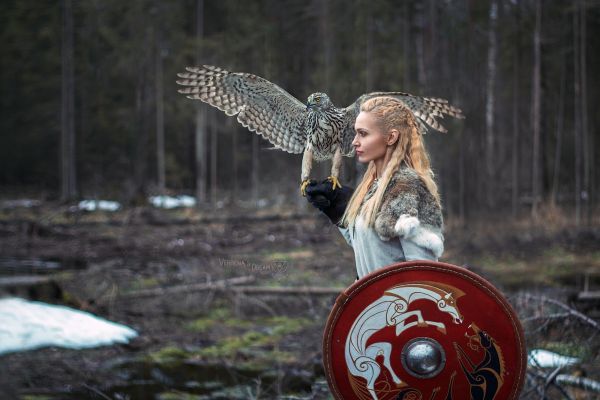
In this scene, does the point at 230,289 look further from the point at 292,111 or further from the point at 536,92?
the point at 536,92

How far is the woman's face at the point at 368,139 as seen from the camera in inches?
113

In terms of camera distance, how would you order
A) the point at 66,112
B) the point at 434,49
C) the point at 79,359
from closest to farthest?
the point at 79,359
the point at 434,49
the point at 66,112

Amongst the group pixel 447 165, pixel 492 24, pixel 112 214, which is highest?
pixel 492 24

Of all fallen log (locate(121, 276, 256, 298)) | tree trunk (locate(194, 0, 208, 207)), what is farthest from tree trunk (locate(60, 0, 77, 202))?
fallen log (locate(121, 276, 256, 298))

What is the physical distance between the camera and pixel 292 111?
3.16 meters

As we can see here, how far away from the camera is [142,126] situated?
984 inches

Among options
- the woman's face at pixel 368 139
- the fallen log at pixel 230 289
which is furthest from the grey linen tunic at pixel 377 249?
Answer: the fallen log at pixel 230 289

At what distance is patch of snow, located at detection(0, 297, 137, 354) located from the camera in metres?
6.60

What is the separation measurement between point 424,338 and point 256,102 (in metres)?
1.22

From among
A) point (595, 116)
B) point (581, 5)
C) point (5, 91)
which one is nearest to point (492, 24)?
point (581, 5)

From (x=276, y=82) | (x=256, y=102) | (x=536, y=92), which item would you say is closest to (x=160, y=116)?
(x=276, y=82)

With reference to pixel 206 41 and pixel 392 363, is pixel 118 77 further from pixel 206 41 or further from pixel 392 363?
pixel 392 363

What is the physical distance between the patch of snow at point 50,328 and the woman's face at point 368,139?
14.7 feet

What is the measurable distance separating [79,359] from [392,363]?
4.55m
